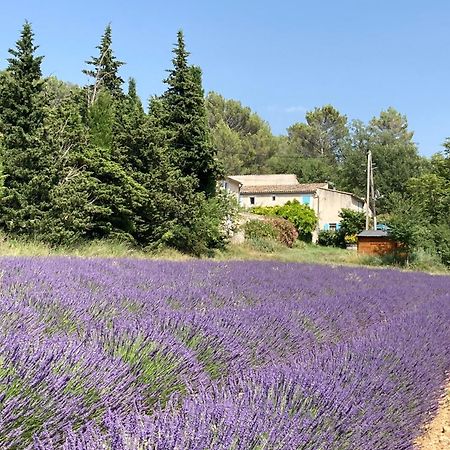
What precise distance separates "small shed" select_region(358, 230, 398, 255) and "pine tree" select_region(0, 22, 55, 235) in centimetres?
1560

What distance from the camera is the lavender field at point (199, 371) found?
1.72 m

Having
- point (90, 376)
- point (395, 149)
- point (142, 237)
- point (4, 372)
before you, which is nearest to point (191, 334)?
point (90, 376)

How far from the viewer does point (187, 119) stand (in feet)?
68.0

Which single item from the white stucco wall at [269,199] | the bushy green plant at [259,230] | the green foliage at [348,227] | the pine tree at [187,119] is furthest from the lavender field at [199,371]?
the white stucco wall at [269,199]

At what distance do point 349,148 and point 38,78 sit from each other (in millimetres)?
45103

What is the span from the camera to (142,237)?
1786 centimetres

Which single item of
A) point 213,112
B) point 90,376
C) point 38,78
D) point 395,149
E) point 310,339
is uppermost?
point 213,112

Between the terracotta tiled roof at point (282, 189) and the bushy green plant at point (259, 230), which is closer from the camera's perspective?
the bushy green plant at point (259, 230)

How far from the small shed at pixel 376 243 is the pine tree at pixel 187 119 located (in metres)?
8.85

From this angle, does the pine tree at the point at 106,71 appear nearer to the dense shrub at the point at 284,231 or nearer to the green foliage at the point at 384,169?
the dense shrub at the point at 284,231

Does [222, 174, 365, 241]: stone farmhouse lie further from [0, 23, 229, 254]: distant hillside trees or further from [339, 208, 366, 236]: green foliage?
[0, 23, 229, 254]: distant hillside trees

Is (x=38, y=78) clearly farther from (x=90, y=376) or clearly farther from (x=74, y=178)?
(x=90, y=376)

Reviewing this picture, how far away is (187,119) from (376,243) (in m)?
11.1

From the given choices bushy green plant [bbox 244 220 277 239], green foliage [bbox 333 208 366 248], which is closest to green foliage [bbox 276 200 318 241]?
green foliage [bbox 333 208 366 248]
